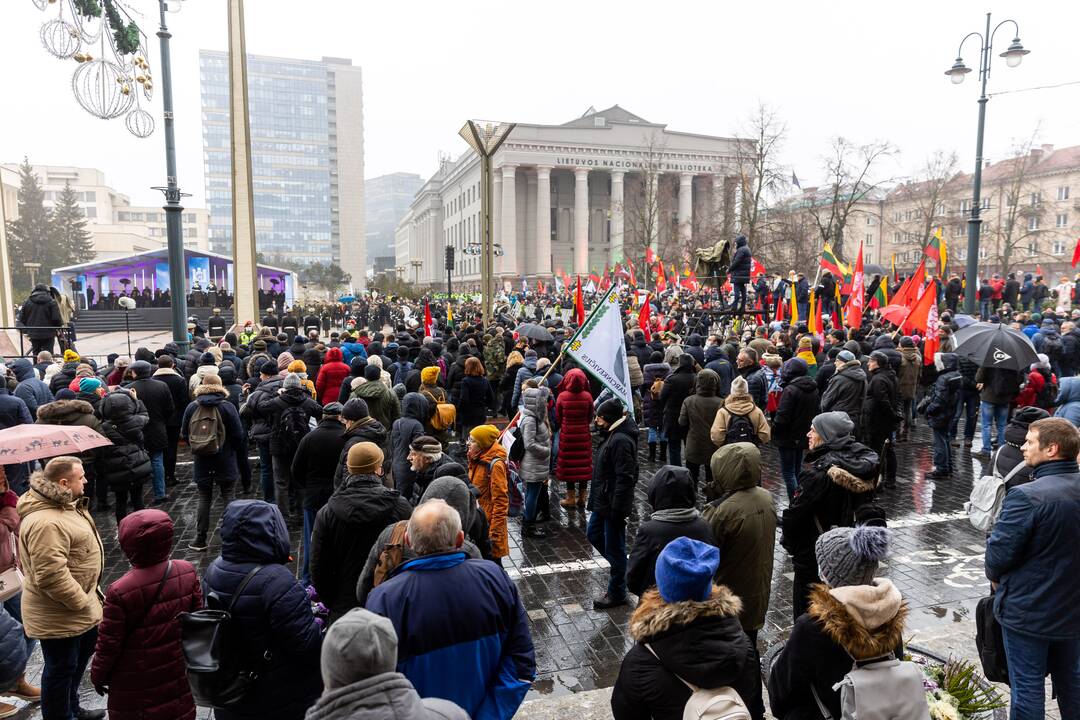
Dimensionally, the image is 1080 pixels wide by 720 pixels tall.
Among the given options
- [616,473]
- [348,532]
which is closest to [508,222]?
[616,473]

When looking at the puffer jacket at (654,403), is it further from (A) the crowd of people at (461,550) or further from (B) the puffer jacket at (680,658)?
(B) the puffer jacket at (680,658)

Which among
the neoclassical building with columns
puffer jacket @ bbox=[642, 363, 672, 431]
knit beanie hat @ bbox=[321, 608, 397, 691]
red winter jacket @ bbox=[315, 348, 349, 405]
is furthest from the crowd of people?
the neoclassical building with columns

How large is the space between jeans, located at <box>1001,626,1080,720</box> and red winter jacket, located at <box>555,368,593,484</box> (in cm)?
452

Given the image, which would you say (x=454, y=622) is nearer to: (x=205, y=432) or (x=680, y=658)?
(x=680, y=658)

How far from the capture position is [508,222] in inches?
2795

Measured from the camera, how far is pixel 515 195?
73.8m

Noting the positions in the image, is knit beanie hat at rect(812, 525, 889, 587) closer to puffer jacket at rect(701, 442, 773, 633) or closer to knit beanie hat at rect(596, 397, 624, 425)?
puffer jacket at rect(701, 442, 773, 633)

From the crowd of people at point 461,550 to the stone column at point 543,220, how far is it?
211ft

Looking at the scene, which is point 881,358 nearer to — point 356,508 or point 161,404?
point 356,508

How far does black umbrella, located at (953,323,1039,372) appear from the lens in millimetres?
7820

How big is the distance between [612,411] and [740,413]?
1640 mm

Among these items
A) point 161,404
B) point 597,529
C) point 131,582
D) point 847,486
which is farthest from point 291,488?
point 847,486

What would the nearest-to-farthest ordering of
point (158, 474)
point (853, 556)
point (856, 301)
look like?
point (853, 556), point (158, 474), point (856, 301)

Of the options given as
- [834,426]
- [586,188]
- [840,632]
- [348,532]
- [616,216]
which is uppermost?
[586,188]
